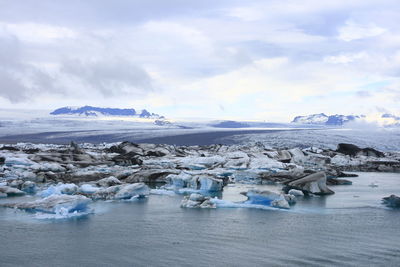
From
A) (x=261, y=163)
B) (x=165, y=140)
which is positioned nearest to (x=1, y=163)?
(x=261, y=163)

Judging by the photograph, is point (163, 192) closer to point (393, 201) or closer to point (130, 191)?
point (130, 191)

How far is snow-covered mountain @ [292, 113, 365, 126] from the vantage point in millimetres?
145450

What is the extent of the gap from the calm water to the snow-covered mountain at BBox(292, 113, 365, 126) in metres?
136

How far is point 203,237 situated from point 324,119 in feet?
526

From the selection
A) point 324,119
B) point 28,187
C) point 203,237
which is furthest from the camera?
point 324,119

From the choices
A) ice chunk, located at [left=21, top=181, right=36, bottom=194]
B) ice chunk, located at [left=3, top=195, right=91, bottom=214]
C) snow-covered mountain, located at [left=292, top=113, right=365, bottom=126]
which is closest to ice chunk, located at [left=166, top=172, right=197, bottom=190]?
ice chunk, located at [left=21, top=181, right=36, bottom=194]

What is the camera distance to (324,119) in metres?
163

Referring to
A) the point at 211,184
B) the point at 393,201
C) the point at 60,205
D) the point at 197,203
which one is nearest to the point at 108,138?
the point at 211,184

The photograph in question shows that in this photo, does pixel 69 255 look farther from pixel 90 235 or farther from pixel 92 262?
pixel 90 235

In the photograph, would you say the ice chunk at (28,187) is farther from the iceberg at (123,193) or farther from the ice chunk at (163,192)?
the ice chunk at (163,192)

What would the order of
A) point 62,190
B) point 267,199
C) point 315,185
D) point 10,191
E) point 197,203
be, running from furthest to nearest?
point 315,185 → point 10,191 → point 62,190 → point 267,199 → point 197,203

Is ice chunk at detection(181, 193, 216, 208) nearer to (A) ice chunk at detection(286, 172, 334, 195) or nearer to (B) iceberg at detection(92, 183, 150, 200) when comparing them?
(B) iceberg at detection(92, 183, 150, 200)

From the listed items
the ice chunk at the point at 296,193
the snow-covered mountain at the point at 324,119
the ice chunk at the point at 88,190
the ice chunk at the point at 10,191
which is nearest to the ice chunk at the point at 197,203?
the ice chunk at the point at 88,190

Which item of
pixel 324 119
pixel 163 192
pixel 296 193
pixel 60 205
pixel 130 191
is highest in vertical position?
pixel 324 119
